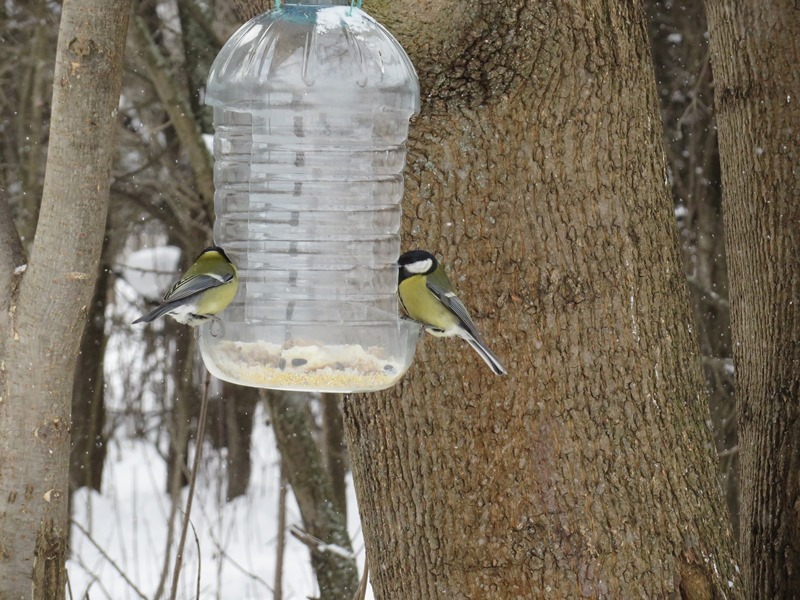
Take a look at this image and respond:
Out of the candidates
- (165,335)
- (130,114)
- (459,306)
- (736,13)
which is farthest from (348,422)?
(165,335)

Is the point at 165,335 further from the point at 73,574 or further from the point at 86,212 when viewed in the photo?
the point at 86,212

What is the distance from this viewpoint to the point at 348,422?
2693 mm

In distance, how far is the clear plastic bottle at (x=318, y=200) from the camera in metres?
2.27

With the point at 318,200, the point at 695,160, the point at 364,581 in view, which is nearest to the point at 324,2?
the point at 318,200

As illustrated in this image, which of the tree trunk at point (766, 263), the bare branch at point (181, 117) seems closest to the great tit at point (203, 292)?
the tree trunk at point (766, 263)

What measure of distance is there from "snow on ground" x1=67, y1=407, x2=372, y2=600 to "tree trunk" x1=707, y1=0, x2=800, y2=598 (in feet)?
11.1

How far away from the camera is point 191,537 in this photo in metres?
6.68

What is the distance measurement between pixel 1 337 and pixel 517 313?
1.41 meters

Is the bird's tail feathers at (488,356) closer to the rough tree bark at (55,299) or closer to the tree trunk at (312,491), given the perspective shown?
the rough tree bark at (55,299)

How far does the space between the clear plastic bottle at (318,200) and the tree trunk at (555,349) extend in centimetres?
16

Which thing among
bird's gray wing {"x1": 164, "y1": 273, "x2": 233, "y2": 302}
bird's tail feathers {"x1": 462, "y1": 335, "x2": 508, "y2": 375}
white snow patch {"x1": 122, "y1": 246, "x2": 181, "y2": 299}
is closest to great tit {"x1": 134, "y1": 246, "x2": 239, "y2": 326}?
bird's gray wing {"x1": 164, "y1": 273, "x2": 233, "y2": 302}

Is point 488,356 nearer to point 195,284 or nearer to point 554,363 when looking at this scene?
point 554,363

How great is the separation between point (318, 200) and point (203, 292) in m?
0.47

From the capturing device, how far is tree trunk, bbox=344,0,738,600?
246cm
